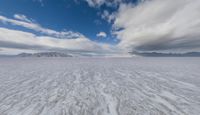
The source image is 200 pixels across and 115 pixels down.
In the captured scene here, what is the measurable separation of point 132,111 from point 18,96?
20.6 ft

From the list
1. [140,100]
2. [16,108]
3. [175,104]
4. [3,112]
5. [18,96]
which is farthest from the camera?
[18,96]

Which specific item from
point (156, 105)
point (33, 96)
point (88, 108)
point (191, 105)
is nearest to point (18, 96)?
point (33, 96)

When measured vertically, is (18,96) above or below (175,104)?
below

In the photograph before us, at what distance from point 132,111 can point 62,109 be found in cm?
302

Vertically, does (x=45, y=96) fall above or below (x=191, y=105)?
below

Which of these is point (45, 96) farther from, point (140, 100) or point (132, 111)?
point (140, 100)

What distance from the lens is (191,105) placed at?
482cm

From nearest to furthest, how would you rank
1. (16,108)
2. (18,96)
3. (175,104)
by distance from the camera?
(16,108) → (175,104) → (18,96)

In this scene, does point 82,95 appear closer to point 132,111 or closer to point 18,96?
point 132,111

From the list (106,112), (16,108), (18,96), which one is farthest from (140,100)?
(18,96)

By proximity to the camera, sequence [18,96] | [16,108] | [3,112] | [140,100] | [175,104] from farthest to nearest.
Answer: [18,96], [140,100], [175,104], [16,108], [3,112]

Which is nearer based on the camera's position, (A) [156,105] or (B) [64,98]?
(A) [156,105]

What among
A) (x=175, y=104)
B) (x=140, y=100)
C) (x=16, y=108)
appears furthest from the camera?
(x=140, y=100)

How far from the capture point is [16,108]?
15.1ft
